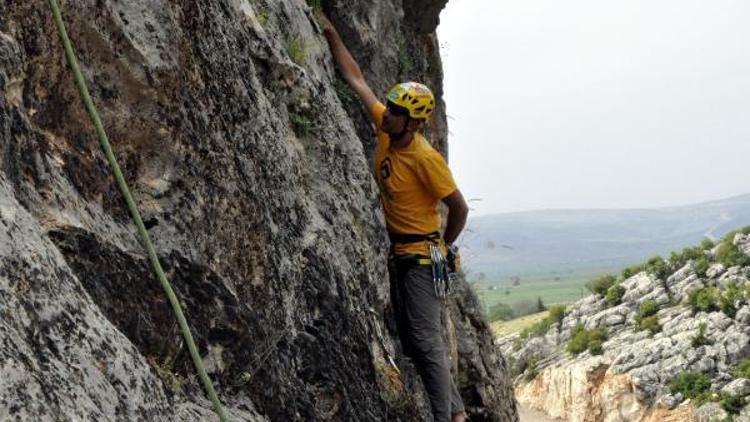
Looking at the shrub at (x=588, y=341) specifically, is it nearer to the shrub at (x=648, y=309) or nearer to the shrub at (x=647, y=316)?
the shrub at (x=647, y=316)

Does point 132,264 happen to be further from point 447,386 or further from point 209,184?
point 447,386

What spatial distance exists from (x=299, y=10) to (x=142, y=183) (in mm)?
3543

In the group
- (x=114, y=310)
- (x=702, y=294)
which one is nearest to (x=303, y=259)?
(x=114, y=310)

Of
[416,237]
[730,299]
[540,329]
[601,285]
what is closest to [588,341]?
[730,299]

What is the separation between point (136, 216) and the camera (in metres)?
5.07

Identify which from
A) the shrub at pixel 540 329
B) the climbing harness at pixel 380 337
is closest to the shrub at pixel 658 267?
the shrub at pixel 540 329

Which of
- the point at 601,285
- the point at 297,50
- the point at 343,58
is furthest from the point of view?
the point at 601,285

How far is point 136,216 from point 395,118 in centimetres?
367

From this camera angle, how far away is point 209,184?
5898 millimetres

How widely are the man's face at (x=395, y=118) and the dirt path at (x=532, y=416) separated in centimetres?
5545

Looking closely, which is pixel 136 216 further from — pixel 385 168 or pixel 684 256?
pixel 684 256

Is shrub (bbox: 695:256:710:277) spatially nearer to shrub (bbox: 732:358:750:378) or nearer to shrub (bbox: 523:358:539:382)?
shrub (bbox: 523:358:539:382)

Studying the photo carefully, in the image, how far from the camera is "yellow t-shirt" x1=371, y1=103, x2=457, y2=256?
27.1 ft

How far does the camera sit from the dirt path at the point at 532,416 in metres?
62.0
